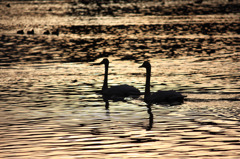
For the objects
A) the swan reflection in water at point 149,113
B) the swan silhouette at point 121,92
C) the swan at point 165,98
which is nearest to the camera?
the swan reflection in water at point 149,113

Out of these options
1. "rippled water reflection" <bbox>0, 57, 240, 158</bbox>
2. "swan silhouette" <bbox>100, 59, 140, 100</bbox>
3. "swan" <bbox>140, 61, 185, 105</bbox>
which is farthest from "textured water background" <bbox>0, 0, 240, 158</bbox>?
"swan silhouette" <bbox>100, 59, 140, 100</bbox>

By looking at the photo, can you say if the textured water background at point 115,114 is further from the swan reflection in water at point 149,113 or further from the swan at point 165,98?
the swan at point 165,98

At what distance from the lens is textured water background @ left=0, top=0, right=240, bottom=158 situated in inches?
594

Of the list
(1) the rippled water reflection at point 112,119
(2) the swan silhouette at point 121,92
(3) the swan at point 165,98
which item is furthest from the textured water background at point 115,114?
(2) the swan silhouette at point 121,92

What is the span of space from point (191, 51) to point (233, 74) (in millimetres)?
13520

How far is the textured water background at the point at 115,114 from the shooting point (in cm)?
1509

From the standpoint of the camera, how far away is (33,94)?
83.5ft

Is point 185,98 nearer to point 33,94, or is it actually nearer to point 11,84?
point 33,94

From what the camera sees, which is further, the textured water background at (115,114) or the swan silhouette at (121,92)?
the swan silhouette at (121,92)

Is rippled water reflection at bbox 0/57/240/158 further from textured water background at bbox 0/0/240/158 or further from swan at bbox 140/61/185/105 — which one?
swan at bbox 140/61/185/105

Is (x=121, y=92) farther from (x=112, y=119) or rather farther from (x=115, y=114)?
(x=112, y=119)

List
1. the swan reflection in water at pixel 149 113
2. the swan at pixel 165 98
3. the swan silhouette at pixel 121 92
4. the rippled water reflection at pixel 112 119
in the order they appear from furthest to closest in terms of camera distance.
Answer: the swan silhouette at pixel 121 92, the swan at pixel 165 98, the swan reflection in water at pixel 149 113, the rippled water reflection at pixel 112 119

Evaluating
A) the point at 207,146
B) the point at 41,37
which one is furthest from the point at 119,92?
the point at 41,37

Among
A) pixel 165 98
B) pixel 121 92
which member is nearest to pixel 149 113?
pixel 165 98
